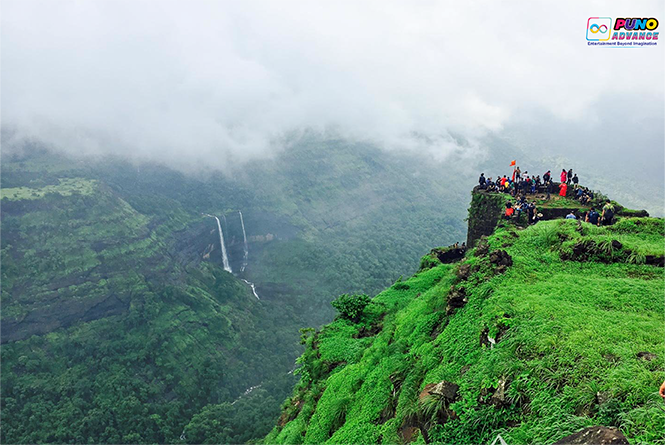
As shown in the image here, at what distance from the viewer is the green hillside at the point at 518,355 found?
23.6ft

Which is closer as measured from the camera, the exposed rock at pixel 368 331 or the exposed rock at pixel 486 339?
the exposed rock at pixel 486 339

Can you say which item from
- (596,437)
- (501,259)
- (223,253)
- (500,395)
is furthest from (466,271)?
(223,253)

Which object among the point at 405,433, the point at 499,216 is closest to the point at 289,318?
the point at 499,216

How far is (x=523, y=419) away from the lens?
738cm

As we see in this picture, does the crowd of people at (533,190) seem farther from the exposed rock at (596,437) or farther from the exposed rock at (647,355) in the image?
the exposed rock at (596,437)

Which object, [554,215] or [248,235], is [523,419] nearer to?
[554,215]

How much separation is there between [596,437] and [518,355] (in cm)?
305

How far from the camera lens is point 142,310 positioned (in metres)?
121

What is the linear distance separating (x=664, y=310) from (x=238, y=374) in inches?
4207

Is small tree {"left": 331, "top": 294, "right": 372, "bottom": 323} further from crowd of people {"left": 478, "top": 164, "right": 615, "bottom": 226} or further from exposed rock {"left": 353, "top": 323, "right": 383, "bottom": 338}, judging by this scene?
crowd of people {"left": 478, "top": 164, "right": 615, "bottom": 226}

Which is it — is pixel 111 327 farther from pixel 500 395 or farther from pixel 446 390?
pixel 500 395

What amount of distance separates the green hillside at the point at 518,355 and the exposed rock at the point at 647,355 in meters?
0.02

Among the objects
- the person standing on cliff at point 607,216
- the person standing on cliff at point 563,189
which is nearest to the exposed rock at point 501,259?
the person standing on cliff at point 607,216

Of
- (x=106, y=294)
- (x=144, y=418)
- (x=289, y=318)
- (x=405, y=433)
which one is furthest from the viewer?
(x=289, y=318)
